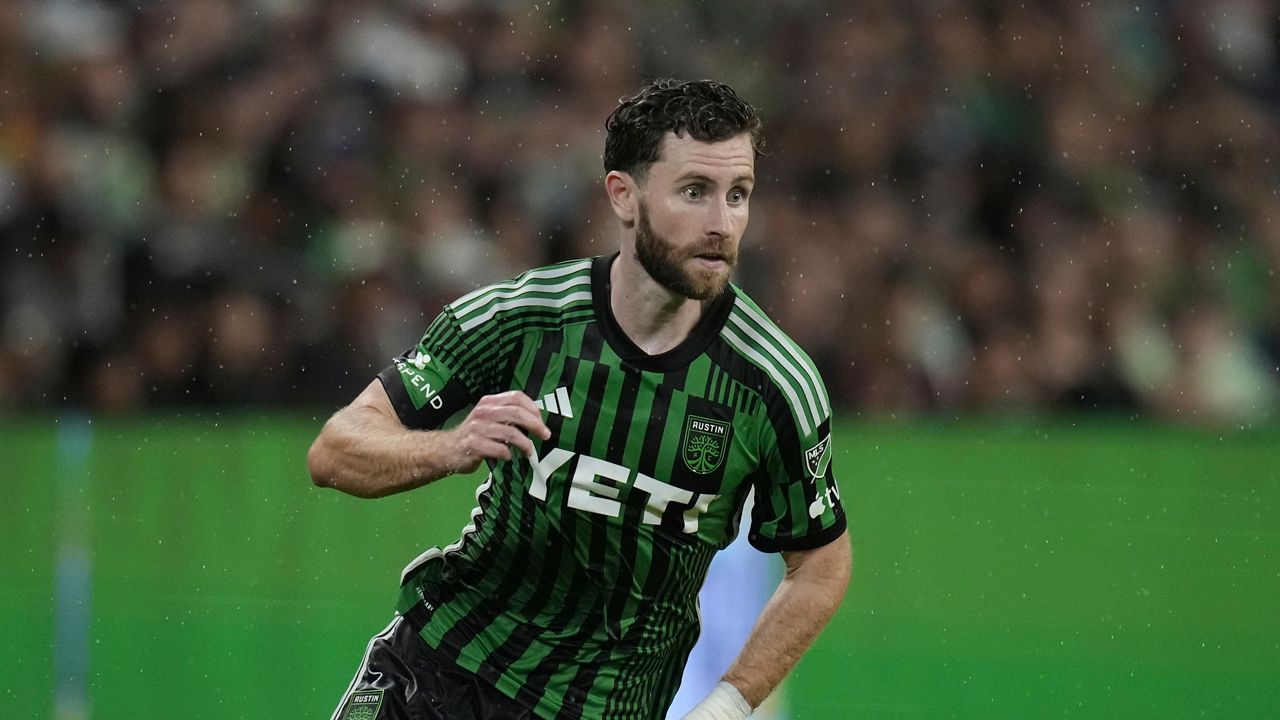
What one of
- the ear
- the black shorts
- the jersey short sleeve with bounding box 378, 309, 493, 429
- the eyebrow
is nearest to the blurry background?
the black shorts

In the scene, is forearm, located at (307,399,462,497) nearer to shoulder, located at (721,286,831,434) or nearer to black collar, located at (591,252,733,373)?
black collar, located at (591,252,733,373)

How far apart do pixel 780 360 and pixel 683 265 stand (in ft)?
1.07

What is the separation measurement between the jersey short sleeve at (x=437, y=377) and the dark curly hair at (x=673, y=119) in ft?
1.80

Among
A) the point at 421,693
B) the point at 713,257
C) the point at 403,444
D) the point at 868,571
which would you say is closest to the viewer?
the point at 403,444

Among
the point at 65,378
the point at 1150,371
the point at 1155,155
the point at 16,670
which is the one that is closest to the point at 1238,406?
the point at 1150,371

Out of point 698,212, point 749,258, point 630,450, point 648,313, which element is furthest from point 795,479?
point 749,258

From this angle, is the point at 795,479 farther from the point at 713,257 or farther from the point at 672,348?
the point at 713,257

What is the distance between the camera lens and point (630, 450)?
14.1 feet

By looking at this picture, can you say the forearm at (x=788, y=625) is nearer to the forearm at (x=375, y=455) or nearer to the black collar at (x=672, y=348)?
the black collar at (x=672, y=348)

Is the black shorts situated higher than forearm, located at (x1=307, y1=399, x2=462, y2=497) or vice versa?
forearm, located at (x1=307, y1=399, x2=462, y2=497)

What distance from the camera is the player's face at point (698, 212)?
4207 millimetres

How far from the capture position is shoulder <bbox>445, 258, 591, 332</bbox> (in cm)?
437

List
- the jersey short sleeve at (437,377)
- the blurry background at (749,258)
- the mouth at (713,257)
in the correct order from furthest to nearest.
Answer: the blurry background at (749,258) → the jersey short sleeve at (437,377) → the mouth at (713,257)

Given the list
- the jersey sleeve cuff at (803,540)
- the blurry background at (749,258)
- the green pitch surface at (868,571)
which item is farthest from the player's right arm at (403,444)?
the blurry background at (749,258)
